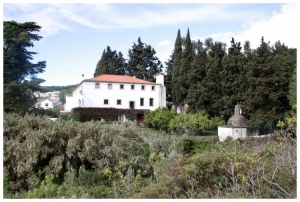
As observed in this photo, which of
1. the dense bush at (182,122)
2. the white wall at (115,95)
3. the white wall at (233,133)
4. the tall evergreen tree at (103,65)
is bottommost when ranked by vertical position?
the white wall at (233,133)

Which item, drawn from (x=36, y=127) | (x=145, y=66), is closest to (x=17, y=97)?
(x=36, y=127)

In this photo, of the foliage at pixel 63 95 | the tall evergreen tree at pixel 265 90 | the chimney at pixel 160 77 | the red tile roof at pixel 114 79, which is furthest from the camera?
the foliage at pixel 63 95

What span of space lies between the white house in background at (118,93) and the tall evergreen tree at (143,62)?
192 centimetres

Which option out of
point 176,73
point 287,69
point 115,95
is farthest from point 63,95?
point 287,69

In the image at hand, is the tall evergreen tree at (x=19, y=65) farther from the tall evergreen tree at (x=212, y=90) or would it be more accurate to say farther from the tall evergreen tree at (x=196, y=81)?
the tall evergreen tree at (x=212, y=90)

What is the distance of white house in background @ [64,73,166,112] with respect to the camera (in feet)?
75.2

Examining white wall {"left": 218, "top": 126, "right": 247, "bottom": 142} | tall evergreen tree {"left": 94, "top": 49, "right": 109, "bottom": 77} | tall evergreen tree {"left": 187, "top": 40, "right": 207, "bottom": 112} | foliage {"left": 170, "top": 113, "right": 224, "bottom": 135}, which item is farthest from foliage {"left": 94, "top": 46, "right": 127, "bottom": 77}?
white wall {"left": 218, "top": 126, "right": 247, "bottom": 142}

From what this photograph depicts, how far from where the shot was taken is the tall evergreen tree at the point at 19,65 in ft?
51.6

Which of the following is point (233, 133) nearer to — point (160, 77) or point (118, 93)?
point (160, 77)

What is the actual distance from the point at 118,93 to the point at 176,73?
5439 millimetres

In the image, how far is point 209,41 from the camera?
31047mm

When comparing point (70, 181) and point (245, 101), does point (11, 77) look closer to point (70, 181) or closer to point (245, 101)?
point (70, 181)

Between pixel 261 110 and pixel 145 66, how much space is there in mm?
11584

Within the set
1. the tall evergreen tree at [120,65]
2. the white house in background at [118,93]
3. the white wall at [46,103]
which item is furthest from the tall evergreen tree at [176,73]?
the white wall at [46,103]
